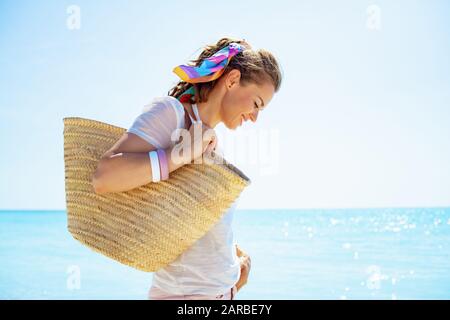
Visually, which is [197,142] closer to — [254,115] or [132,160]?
[132,160]

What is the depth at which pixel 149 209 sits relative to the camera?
122cm

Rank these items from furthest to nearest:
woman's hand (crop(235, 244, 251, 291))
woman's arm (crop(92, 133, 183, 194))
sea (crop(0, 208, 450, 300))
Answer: sea (crop(0, 208, 450, 300))
woman's hand (crop(235, 244, 251, 291))
woman's arm (crop(92, 133, 183, 194))

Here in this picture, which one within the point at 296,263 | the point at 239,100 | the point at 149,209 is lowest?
the point at 296,263

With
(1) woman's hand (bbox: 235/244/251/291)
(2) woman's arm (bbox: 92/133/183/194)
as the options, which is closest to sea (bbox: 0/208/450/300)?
(1) woman's hand (bbox: 235/244/251/291)

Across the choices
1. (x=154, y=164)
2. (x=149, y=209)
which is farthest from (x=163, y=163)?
(x=149, y=209)

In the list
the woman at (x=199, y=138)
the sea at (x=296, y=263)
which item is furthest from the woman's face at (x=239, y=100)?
the sea at (x=296, y=263)

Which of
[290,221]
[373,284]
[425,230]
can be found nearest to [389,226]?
[425,230]

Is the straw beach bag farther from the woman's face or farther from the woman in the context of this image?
the woman's face

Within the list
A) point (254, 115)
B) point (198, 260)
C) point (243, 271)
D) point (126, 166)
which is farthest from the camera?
point (243, 271)

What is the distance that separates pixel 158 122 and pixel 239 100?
0.26m

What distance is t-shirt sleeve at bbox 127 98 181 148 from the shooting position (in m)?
1.20

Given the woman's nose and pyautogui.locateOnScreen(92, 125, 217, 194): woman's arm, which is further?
the woman's nose

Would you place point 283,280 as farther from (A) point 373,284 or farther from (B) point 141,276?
(B) point 141,276
